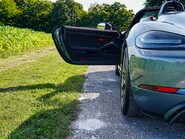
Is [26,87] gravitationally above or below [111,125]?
below

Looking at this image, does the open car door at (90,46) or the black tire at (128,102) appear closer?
the black tire at (128,102)

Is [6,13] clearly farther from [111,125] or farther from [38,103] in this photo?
[111,125]

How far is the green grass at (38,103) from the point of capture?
230cm

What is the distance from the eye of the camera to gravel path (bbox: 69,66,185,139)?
7.66ft

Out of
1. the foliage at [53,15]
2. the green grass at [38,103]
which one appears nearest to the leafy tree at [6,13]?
the foliage at [53,15]

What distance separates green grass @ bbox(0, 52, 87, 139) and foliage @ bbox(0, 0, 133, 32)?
137 feet

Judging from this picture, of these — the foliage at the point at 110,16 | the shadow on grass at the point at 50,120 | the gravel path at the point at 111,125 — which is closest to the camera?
the shadow on grass at the point at 50,120

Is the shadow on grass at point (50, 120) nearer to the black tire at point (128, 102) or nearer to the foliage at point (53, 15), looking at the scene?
the black tire at point (128, 102)

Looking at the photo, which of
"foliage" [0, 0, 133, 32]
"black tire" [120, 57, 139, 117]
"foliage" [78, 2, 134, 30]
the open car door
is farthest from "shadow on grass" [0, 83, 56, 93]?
"foliage" [78, 2, 134, 30]

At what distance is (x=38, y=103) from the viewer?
10.1ft

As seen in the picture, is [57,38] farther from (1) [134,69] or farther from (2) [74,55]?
(1) [134,69]

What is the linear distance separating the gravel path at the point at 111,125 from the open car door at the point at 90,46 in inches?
23.1

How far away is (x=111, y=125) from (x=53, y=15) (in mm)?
51789

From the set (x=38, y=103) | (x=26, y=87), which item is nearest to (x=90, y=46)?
(x=26, y=87)
